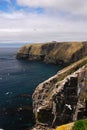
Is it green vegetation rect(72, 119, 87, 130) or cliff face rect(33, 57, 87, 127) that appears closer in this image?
green vegetation rect(72, 119, 87, 130)

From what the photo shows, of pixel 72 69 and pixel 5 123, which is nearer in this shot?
pixel 5 123

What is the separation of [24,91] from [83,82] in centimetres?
5245

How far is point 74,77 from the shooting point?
73.6 metres

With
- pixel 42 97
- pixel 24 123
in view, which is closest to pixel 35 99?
pixel 42 97

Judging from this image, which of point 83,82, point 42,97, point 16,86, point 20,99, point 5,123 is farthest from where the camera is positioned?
point 16,86

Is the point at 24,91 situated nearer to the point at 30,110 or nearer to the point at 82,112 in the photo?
the point at 30,110

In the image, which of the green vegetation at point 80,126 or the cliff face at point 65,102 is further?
the cliff face at point 65,102

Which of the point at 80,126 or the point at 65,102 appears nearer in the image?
the point at 80,126

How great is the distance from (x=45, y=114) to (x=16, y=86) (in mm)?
59297

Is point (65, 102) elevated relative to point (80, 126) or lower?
lower

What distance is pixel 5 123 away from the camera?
259ft

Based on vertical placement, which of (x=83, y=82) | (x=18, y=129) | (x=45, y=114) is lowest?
(x=18, y=129)

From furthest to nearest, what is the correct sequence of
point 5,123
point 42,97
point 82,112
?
point 42,97 → point 5,123 → point 82,112

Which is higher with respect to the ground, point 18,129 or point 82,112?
point 82,112
